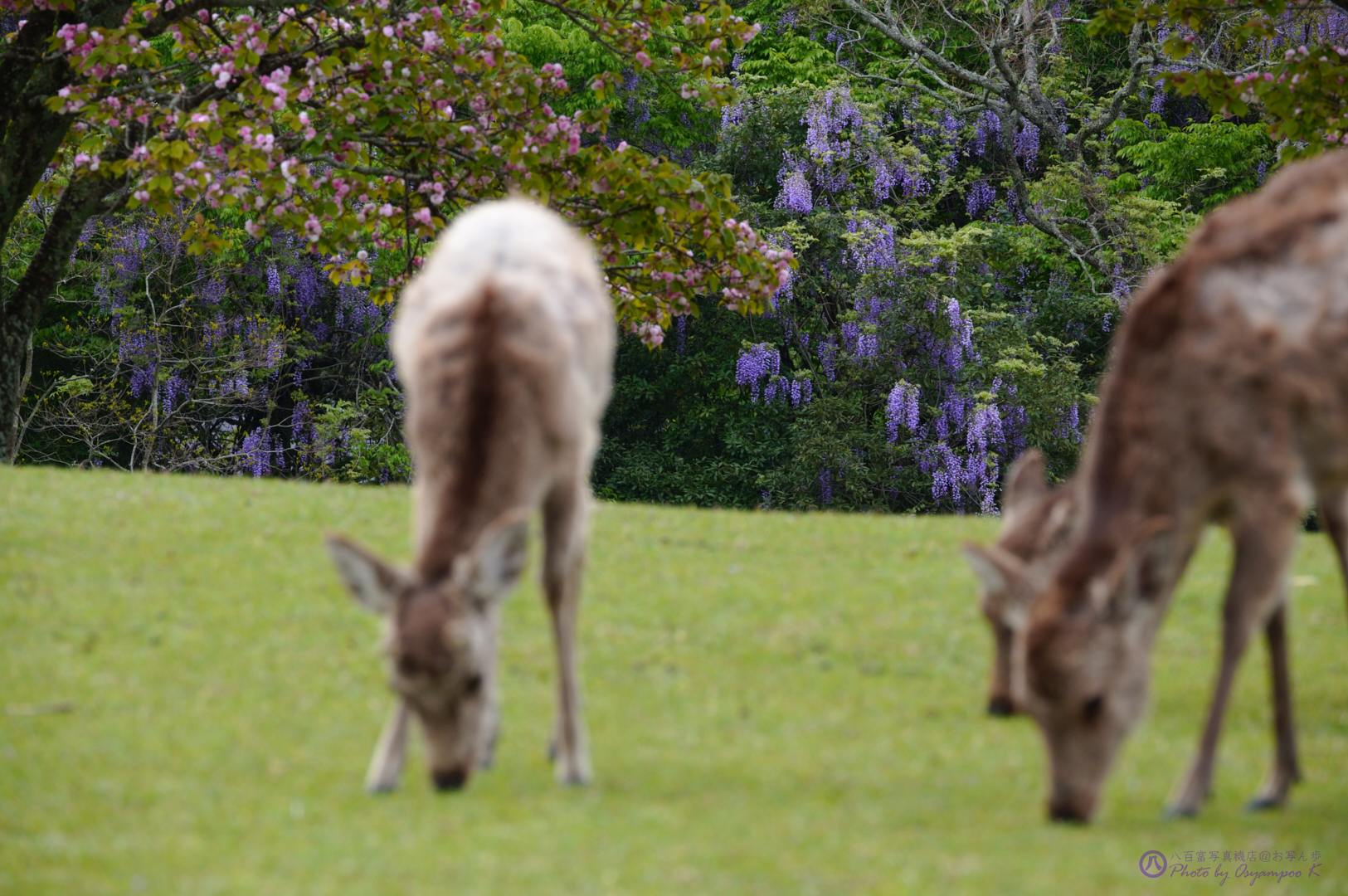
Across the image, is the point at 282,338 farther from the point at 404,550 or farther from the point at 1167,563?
the point at 1167,563

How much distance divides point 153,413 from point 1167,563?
2053 cm

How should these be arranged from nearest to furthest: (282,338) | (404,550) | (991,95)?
(404,550), (282,338), (991,95)

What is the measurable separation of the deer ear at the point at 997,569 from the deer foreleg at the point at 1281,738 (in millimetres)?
1235

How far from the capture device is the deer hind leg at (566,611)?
19.8ft

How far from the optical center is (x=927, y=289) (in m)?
22.1

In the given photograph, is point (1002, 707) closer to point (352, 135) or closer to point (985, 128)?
point (352, 135)

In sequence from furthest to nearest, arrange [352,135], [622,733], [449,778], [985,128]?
[985,128] → [352,135] → [622,733] → [449,778]

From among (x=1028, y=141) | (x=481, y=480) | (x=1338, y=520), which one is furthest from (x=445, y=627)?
(x=1028, y=141)

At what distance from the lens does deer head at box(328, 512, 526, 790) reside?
A: 5.36 metres

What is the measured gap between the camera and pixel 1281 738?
595 cm

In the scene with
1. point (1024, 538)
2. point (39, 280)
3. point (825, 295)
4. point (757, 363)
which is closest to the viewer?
point (1024, 538)

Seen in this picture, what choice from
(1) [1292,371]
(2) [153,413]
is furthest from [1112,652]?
(2) [153,413]

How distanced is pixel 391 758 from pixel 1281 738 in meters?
3.81

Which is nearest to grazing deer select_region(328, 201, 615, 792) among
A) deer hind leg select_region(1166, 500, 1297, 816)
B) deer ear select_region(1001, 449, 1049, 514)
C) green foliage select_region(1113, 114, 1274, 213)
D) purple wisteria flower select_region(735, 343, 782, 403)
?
deer ear select_region(1001, 449, 1049, 514)
